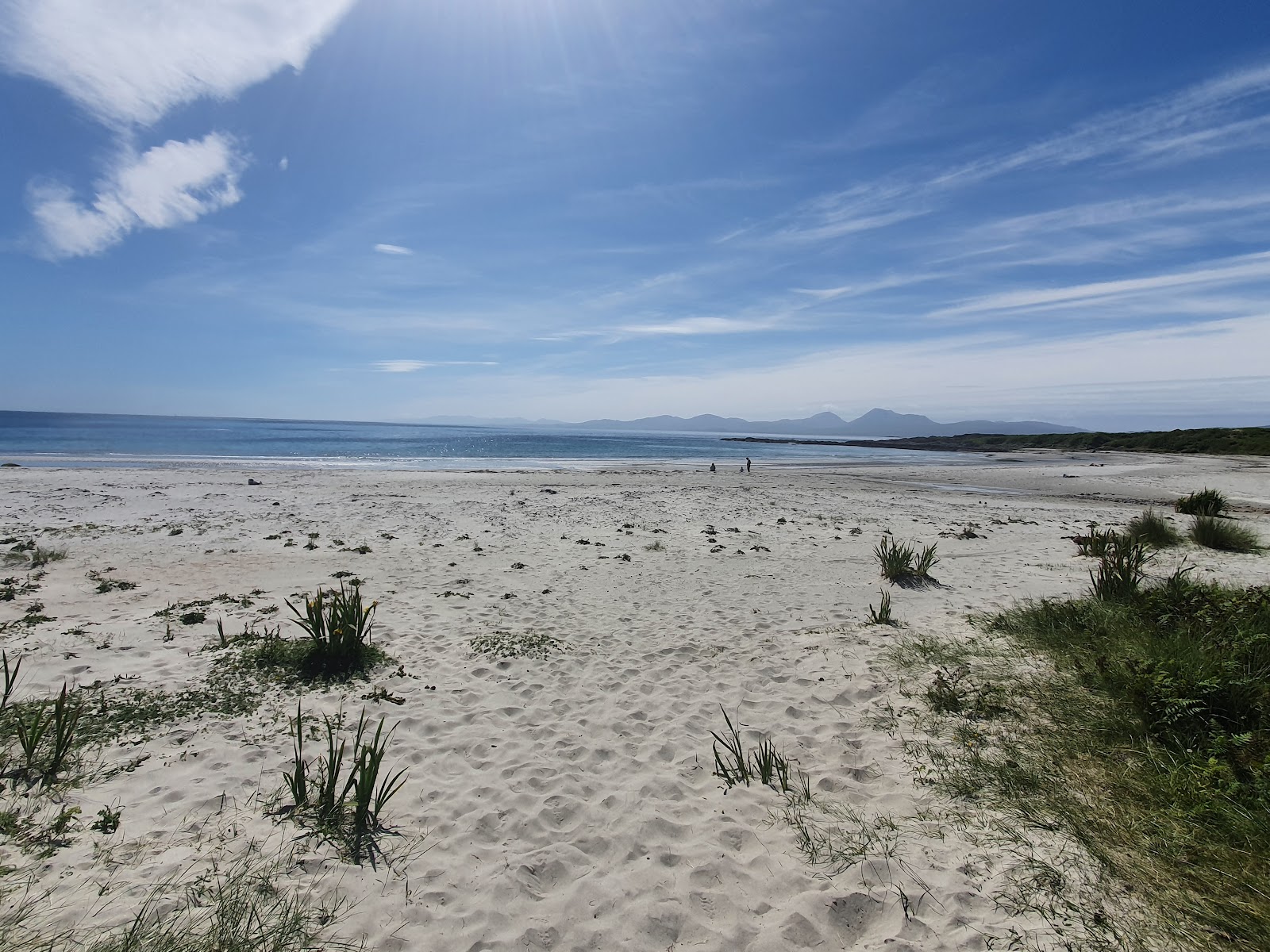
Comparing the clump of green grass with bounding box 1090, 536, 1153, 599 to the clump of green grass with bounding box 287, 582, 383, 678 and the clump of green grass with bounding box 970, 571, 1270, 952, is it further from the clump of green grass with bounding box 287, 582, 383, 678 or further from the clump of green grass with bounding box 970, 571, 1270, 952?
the clump of green grass with bounding box 287, 582, 383, 678

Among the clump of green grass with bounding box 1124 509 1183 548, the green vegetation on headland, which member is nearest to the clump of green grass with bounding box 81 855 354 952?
the clump of green grass with bounding box 1124 509 1183 548

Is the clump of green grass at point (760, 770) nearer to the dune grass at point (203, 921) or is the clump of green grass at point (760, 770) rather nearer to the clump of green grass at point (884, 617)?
the dune grass at point (203, 921)

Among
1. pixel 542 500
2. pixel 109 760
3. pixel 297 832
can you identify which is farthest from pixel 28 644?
pixel 542 500

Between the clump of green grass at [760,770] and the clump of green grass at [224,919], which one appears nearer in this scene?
the clump of green grass at [224,919]

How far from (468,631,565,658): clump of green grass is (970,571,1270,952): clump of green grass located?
4813 millimetres

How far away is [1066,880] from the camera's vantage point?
329 cm

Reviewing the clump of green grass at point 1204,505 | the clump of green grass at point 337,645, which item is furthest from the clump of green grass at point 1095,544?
the clump of green grass at point 337,645

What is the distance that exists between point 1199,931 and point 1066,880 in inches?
21.9

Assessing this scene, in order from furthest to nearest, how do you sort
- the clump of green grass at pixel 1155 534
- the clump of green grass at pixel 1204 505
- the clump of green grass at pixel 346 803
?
the clump of green grass at pixel 1204 505 < the clump of green grass at pixel 1155 534 < the clump of green grass at pixel 346 803

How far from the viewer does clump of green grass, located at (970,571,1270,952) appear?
3.10m

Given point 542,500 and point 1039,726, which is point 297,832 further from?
point 542,500

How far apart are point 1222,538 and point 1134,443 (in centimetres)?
6947

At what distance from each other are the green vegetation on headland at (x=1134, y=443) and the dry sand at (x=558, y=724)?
56.4 metres

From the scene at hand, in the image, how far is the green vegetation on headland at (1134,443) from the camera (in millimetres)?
51656
